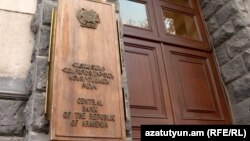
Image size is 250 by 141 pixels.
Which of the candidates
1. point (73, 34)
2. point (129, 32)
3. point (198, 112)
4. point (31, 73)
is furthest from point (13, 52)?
point (198, 112)

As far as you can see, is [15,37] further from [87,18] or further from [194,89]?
[194,89]

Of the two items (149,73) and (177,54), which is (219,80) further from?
(149,73)

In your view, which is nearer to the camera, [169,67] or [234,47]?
[169,67]

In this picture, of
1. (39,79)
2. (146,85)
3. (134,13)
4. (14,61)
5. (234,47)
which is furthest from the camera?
(134,13)

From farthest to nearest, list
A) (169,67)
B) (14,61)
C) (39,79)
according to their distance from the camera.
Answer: (169,67) < (14,61) < (39,79)

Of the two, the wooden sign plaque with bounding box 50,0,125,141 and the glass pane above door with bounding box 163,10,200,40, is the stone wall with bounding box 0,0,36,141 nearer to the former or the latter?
the wooden sign plaque with bounding box 50,0,125,141

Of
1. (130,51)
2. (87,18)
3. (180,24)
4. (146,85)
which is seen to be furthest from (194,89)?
(87,18)

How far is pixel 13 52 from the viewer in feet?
7.17

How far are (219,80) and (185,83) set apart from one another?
1.64 ft

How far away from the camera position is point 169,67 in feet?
10.2

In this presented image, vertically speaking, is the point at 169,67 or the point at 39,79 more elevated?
the point at 169,67

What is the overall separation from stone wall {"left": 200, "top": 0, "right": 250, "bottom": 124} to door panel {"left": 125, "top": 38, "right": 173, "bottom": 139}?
78 cm

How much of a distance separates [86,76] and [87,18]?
1.55 ft


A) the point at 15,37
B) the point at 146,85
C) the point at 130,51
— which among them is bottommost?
the point at 146,85
